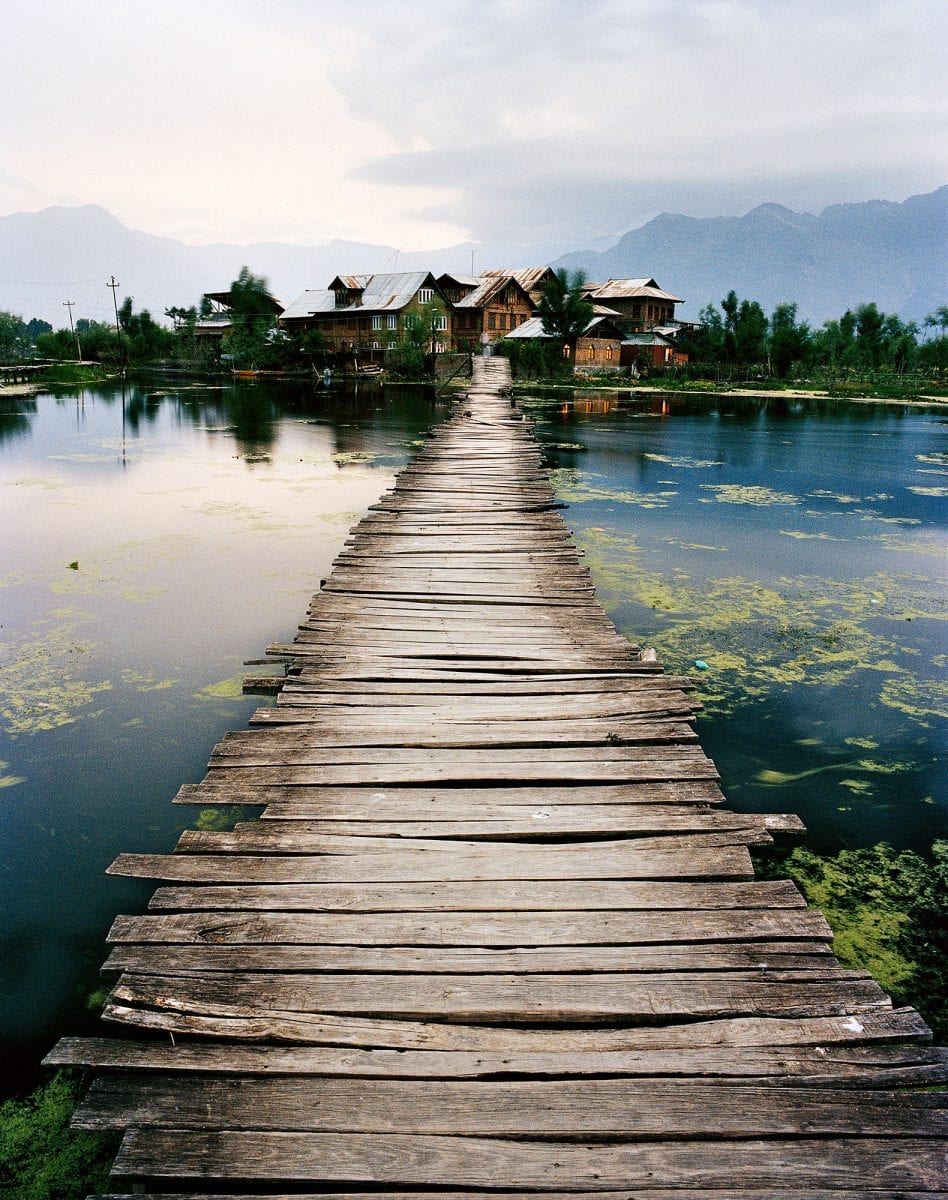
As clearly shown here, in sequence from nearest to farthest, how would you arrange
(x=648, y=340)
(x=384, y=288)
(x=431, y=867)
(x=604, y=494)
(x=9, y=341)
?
(x=431, y=867), (x=604, y=494), (x=9, y=341), (x=648, y=340), (x=384, y=288)

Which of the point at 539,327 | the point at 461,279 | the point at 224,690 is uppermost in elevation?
the point at 461,279

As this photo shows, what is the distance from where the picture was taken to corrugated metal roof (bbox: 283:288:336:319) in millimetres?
71250

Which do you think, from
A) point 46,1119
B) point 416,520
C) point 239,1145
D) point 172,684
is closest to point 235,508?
point 416,520

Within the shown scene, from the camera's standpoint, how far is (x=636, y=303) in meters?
73.1

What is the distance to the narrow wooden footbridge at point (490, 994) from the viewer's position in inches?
103

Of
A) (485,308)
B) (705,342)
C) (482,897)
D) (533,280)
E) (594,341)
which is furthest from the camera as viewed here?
(533,280)

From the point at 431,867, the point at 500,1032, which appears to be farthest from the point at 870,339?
the point at 500,1032

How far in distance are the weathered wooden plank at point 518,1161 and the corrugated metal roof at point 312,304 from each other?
240 feet

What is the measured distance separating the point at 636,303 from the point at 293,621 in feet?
230

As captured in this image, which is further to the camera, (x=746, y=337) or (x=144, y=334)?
(x=144, y=334)

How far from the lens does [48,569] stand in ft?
41.4

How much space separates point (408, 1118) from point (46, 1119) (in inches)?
84.2

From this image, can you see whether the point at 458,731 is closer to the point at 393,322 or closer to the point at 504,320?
the point at 393,322

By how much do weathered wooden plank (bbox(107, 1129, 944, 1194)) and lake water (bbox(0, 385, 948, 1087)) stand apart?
7.04 ft
